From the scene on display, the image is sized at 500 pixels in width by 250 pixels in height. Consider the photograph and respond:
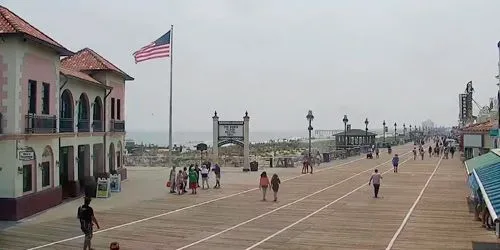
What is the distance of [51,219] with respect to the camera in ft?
64.2


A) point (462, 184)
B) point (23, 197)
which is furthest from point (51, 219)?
point (462, 184)

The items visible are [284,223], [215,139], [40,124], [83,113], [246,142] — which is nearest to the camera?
[284,223]

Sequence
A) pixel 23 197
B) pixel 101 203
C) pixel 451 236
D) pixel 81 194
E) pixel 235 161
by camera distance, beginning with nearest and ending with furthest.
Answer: pixel 451 236, pixel 23 197, pixel 101 203, pixel 81 194, pixel 235 161

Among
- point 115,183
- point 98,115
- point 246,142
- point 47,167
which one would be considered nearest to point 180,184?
point 115,183

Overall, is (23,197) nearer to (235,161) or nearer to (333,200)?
(333,200)

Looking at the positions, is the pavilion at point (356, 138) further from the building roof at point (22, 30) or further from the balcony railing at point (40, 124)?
the building roof at point (22, 30)

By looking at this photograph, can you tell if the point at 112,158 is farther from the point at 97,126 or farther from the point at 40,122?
the point at 40,122

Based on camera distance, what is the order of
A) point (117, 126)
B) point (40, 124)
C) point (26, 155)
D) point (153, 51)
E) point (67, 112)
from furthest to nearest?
1. point (153, 51)
2. point (117, 126)
3. point (67, 112)
4. point (40, 124)
5. point (26, 155)

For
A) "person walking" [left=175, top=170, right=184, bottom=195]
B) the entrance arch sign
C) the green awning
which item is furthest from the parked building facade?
the green awning

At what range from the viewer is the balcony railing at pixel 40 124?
2063cm

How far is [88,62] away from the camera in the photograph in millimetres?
32469

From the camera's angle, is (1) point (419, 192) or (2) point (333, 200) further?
(1) point (419, 192)

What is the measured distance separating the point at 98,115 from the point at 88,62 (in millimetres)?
3260

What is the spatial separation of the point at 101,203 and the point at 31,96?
5.51m
